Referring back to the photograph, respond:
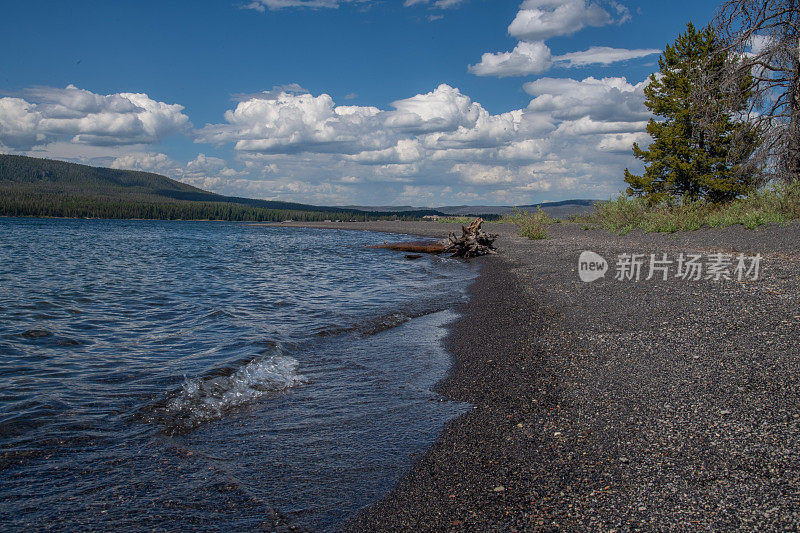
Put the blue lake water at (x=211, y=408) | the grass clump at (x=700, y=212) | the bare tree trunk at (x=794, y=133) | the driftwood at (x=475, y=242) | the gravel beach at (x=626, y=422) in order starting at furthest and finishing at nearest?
the driftwood at (x=475, y=242)
the bare tree trunk at (x=794, y=133)
the grass clump at (x=700, y=212)
the blue lake water at (x=211, y=408)
the gravel beach at (x=626, y=422)

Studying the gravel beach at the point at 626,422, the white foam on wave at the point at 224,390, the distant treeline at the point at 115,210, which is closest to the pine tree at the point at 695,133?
the gravel beach at the point at 626,422

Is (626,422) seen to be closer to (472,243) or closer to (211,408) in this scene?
(211,408)

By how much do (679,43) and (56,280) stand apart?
30774 mm

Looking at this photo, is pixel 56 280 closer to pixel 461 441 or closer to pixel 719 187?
pixel 461 441

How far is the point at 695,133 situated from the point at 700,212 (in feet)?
14.6

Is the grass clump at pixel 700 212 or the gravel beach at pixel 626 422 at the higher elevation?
the grass clump at pixel 700 212

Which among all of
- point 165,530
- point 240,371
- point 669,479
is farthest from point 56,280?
point 669,479

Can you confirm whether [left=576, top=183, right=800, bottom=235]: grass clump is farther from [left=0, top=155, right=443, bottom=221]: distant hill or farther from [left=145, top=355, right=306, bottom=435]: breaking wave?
[left=0, top=155, right=443, bottom=221]: distant hill

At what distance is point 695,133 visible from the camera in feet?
76.6

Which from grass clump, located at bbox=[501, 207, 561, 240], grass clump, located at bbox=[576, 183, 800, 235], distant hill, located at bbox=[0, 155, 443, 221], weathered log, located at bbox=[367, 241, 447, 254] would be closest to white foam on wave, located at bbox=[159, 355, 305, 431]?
grass clump, located at bbox=[576, 183, 800, 235]

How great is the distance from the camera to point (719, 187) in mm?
22219

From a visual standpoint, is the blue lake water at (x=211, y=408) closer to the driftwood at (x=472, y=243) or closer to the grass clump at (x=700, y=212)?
the grass clump at (x=700, y=212)

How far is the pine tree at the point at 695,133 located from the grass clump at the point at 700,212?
911mm

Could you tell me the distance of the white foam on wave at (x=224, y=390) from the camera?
575 cm
